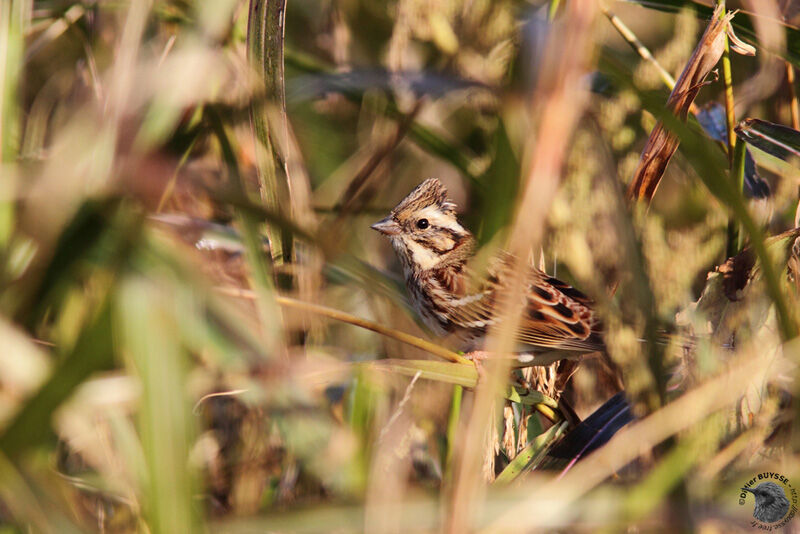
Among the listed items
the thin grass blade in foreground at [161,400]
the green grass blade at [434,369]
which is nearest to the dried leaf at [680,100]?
the green grass blade at [434,369]

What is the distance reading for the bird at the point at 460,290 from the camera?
2105 millimetres

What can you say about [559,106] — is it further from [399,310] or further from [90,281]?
[90,281]

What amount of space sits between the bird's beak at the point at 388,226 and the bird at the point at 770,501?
4.14 ft

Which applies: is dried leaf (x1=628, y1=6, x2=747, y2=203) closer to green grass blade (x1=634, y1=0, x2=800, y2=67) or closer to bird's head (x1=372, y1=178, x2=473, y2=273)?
green grass blade (x1=634, y1=0, x2=800, y2=67)

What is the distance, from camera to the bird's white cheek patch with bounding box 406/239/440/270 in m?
2.48

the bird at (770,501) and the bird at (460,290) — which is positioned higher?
the bird at (460,290)

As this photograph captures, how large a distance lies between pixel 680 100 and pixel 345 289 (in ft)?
3.62

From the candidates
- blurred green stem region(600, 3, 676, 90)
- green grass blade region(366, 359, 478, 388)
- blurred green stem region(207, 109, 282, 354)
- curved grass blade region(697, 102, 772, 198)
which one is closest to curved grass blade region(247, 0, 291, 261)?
blurred green stem region(207, 109, 282, 354)

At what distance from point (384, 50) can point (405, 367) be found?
6.52 feet

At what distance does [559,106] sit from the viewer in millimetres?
955

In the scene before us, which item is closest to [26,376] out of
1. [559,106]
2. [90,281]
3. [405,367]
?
[90,281]

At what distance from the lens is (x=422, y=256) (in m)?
2.50

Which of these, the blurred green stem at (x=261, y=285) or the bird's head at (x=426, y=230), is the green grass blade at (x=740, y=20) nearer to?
the bird's head at (x=426, y=230)

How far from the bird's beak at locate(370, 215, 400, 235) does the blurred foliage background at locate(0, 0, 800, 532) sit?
9cm
